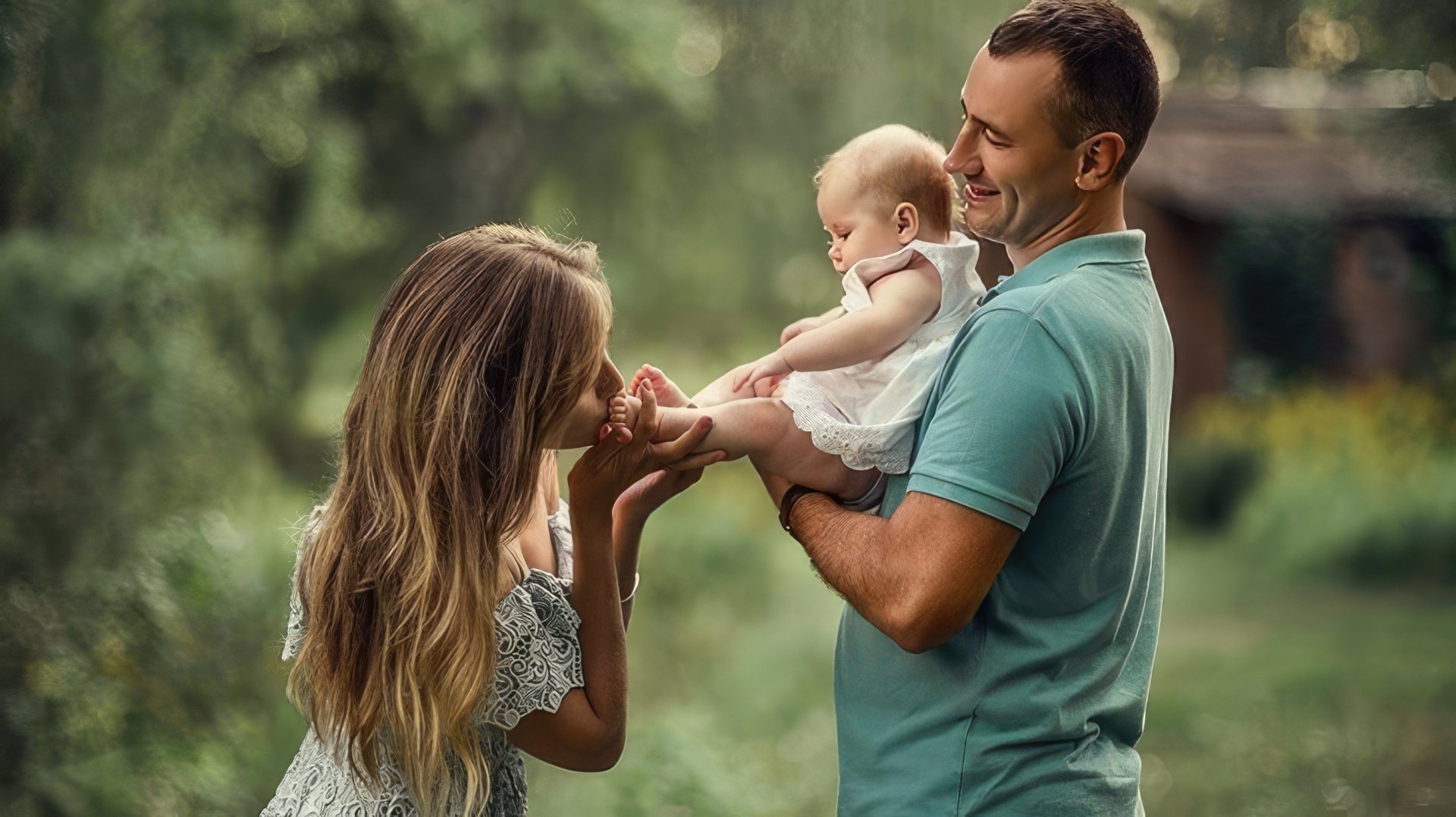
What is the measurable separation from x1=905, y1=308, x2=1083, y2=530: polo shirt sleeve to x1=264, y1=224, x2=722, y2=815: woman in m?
0.40

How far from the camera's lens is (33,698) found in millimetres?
3506

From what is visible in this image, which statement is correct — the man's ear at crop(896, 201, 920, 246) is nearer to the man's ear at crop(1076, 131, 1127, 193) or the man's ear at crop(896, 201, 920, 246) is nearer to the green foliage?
the man's ear at crop(1076, 131, 1127, 193)

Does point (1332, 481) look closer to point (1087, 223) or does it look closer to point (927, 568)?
point (1087, 223)

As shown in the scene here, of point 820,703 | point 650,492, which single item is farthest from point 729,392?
point 820,703

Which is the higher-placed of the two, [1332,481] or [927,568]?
[1332,481]

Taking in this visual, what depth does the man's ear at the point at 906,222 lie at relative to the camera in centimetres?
165

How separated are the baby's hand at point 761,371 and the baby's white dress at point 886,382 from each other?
0.07 ft

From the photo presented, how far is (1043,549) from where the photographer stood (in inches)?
53.5

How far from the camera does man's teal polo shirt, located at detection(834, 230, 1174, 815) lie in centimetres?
129

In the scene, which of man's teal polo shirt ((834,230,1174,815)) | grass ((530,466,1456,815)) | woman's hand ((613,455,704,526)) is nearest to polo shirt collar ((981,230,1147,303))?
man's teal polo shirt ((834,230,1174,815))

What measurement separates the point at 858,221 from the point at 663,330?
3.28 m

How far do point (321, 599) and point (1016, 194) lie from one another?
35.6 inches

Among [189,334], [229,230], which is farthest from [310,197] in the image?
[189,334]

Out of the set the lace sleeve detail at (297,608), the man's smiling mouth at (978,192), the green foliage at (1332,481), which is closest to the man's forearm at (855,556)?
the man's smiling mouth at (978,192)
